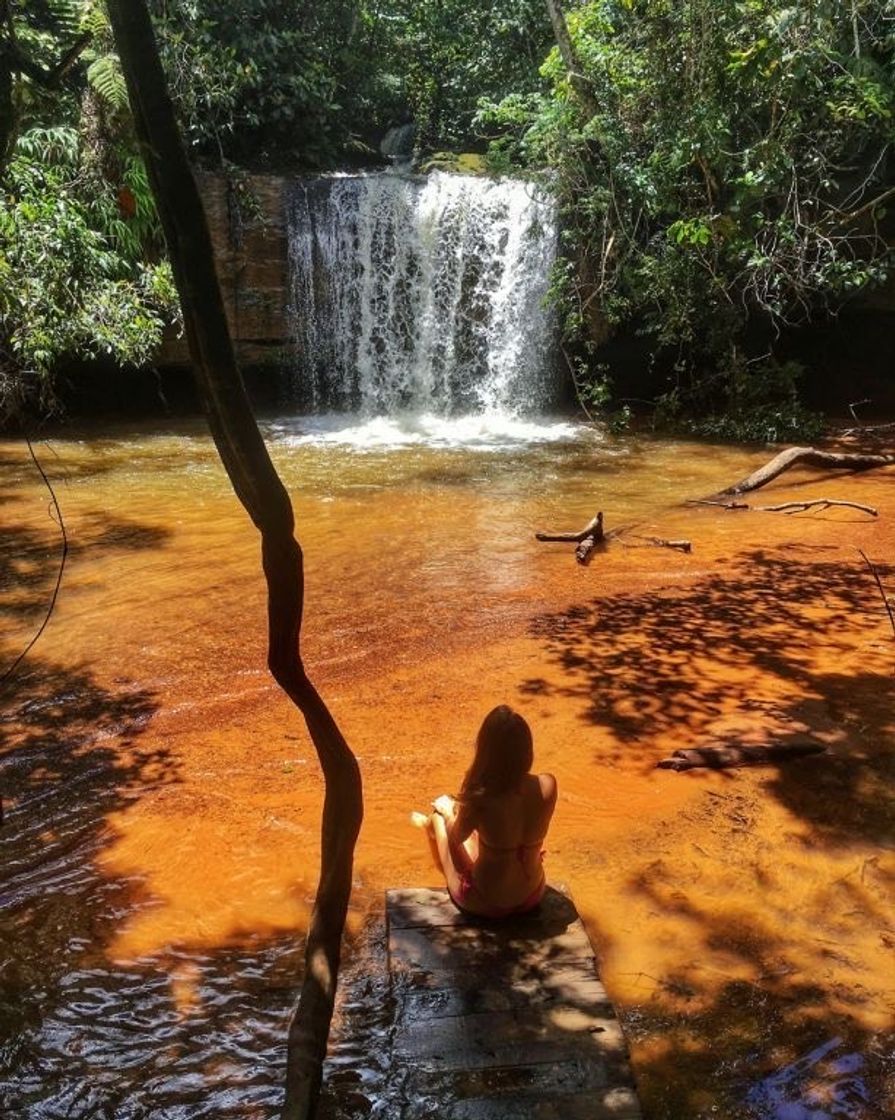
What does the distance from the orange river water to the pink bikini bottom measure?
251mm

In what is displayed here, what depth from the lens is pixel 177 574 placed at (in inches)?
289

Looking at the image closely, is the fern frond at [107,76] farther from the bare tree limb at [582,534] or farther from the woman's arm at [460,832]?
the woman's arm at [460,832]

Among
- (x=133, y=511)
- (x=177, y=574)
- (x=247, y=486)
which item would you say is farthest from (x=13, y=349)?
(x=247, y=486)

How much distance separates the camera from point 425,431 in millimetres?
14734

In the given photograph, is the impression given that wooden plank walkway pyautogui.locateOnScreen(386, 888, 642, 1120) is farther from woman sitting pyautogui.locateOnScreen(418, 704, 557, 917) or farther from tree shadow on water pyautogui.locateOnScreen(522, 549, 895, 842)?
tree shadow on water pyautogui.locateOnScreen(522, 549, 895, 842)

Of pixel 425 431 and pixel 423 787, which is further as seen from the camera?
pixel 425 431

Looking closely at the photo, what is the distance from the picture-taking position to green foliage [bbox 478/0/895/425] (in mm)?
10984

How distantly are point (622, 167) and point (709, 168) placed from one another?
1207 mm

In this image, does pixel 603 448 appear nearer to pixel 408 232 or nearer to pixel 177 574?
pixel 408 232

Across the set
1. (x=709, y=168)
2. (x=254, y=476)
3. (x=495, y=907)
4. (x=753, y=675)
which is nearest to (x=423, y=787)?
(x=495, y=907)

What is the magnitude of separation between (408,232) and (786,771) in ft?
43.6

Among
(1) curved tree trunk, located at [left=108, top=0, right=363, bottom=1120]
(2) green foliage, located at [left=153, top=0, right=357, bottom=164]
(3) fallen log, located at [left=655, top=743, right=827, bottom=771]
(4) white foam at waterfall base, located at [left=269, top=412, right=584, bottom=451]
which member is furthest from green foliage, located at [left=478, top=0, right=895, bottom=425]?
(1) curved tree trunk, located at [left=108, top=0, right=363, bottom=1120]

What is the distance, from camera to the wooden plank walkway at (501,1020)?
243cm

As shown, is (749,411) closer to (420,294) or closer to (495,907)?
(420,294)
